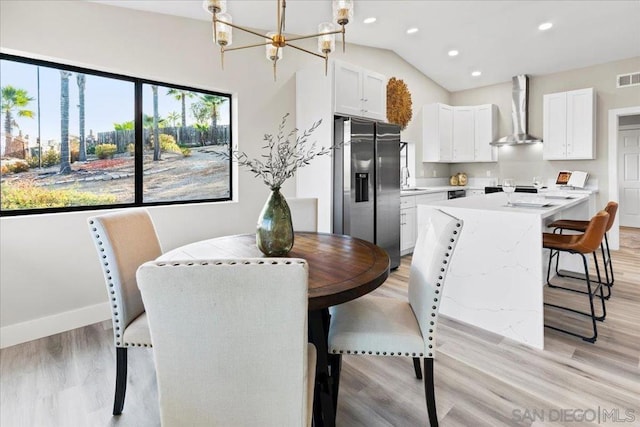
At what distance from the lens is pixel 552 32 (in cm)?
438

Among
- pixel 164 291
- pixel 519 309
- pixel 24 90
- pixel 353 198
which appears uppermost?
pixel 24 90

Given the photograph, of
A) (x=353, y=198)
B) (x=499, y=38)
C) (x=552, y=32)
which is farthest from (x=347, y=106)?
(x=552, y=32)

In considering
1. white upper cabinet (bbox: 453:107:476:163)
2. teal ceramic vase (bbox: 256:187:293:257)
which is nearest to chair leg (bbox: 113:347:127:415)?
teal ceramic vase (bbox: 256:187:293:257)

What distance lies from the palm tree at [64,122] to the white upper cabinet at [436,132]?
4.88m

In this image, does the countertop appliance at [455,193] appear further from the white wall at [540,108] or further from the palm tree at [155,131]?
the palm tree at [155,131]

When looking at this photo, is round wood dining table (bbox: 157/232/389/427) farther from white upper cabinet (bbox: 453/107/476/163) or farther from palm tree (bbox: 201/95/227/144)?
white upper cabinet (bbox: 453/107/476/163)

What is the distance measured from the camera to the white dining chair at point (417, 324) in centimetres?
146

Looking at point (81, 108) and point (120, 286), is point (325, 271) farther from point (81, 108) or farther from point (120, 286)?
point (81, 108)

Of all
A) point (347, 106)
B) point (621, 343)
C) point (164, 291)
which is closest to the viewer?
point (164, 291)

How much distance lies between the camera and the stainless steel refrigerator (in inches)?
144

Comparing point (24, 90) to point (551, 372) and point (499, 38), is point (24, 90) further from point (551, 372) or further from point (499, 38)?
point (499, 38)

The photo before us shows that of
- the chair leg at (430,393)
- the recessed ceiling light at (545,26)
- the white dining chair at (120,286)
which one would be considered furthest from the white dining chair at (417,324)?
the recessed ceiling light at (545,26)

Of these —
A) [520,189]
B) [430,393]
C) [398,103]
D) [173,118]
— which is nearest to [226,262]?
[430,393]

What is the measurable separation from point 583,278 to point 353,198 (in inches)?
97.2
